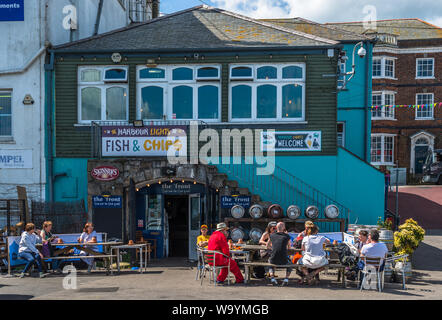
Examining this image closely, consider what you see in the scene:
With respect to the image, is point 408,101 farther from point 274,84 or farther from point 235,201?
point 235,201

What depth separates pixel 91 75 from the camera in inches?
615

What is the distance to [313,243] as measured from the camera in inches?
391

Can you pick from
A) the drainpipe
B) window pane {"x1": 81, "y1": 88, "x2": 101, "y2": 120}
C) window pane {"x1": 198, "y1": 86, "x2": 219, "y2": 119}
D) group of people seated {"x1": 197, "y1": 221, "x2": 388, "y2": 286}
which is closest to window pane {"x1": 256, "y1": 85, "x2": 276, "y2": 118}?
window pane {"x1": 198, "y1": 86, "x2": 219, "y2": 119}

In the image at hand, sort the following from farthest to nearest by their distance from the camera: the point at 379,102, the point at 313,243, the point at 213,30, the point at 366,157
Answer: the point at 379,102, the point at 366,157, the point at 213,30, the point at 313,243

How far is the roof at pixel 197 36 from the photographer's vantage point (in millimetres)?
15336

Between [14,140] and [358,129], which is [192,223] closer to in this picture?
[14,140]

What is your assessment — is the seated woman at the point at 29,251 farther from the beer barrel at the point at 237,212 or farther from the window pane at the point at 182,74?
the window pane at the point at 182,74

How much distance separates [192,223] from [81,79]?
6.25 m

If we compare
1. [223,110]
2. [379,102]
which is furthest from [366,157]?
[379,102]

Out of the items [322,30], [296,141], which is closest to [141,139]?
[296,141]

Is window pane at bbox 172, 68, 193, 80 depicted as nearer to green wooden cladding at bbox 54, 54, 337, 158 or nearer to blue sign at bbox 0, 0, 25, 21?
green wooden cladding at bbox 54, 54, 337, 158

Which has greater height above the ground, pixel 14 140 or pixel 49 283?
pixel 14 140

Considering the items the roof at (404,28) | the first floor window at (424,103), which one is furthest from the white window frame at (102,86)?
the first floor window at (424,103)

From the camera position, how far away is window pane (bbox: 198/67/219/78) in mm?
15414
